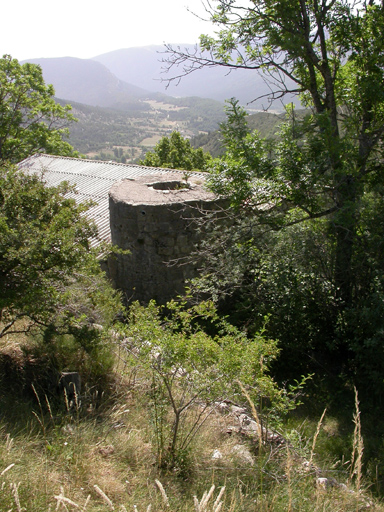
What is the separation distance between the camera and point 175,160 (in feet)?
63.6

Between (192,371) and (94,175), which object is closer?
(192,371)

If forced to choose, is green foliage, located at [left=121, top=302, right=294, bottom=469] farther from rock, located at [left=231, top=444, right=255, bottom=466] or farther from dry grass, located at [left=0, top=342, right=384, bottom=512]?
rock, located at [left=231, top=444, right=255, bottom=466]

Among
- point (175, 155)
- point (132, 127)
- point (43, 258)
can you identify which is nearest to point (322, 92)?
point (43, 258)

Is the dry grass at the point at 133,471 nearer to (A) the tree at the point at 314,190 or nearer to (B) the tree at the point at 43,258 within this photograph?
(B) the tree at the point at 43,258

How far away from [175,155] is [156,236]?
42.5 ft

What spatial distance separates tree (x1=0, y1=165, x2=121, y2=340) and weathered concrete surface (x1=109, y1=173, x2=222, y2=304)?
9.49 feet

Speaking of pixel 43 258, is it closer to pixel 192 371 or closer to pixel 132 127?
pixel 192 371

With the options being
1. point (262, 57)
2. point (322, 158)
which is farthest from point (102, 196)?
point (322, 158)

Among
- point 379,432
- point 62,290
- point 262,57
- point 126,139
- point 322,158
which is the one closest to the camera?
point 62,290

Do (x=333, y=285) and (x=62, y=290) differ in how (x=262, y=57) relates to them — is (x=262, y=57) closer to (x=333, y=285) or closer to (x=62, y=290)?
(x=333, y=285)

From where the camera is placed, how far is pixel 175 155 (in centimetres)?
1942

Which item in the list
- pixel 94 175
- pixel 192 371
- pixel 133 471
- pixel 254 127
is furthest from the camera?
pixel 254 127

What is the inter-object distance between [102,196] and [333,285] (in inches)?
310

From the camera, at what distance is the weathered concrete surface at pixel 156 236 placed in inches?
284
